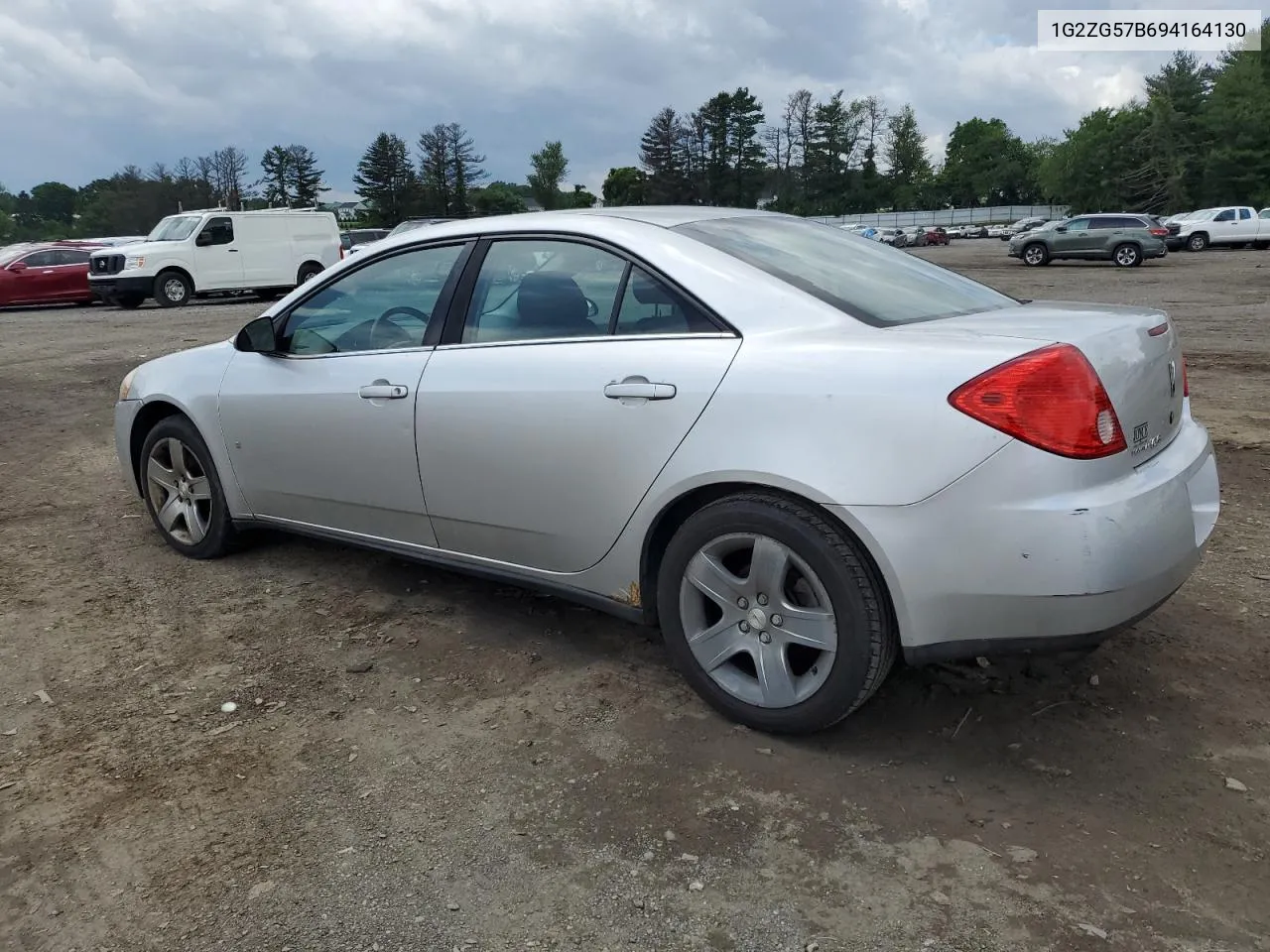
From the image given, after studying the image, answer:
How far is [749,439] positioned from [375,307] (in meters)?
1.84

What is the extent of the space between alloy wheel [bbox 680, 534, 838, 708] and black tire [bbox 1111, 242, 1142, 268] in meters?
28.8

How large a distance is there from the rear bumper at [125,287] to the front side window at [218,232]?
1.44 m

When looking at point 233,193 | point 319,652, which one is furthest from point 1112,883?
point 233,193

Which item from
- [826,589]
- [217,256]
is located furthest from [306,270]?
[826,589]

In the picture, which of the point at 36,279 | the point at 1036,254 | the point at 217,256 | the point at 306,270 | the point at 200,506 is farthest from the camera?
the point at 1036,254

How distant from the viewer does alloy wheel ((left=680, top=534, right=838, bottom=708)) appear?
269 cm

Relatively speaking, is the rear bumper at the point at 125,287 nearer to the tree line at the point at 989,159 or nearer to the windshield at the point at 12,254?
the windshield at the point at 12,254

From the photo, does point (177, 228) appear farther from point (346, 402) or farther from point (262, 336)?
point (346, 402)

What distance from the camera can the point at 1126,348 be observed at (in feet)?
8.62

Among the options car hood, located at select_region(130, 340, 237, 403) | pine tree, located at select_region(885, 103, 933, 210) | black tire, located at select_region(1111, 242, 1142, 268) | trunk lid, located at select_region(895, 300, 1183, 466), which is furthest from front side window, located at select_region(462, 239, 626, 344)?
pine tree, located at select_region(885, 103, 933, 210)

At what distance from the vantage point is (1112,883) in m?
2.22

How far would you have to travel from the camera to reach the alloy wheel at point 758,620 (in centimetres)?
269

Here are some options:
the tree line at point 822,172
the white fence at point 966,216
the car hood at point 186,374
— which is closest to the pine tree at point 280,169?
the tree line at point 822,172

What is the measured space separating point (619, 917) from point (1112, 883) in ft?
3.61
